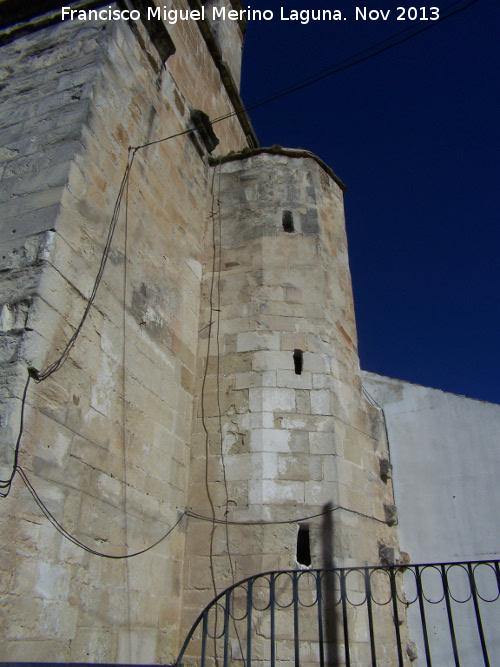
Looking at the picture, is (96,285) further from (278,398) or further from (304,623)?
(304,623)

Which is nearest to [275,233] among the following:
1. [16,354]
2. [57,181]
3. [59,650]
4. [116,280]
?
[116,280]

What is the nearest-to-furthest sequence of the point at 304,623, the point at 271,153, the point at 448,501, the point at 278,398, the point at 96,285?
the point at 96,285
the point at 304,623
the point at 278,398
the point at 448,501
the point at 271,153

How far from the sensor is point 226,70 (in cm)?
948

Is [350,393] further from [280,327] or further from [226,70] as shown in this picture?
[226,70]

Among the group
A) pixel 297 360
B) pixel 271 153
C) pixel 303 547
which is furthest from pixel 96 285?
pixel 271 153

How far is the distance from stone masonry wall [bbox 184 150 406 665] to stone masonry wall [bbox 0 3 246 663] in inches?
11.5

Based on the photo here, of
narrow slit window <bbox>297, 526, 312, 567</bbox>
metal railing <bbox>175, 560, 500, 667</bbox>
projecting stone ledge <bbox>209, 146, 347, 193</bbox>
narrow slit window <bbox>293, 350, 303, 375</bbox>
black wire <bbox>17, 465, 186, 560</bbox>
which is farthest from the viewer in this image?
projecting stone ledge <bbox>209, 146, 347, 193</bbox>

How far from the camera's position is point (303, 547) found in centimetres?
488

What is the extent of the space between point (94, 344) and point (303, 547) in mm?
2602

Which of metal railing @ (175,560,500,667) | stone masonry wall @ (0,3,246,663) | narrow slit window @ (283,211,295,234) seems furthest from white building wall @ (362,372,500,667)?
stone masonry wall @ (0,3,246,663)

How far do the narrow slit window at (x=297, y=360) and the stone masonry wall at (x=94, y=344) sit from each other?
1123mm

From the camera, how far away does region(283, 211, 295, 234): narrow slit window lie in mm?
6836

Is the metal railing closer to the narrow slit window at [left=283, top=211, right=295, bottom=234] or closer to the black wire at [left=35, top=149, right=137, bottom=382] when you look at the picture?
the black wire at [left=35, top=149, right=137, bottom=382]

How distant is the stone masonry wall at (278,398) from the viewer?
4.91m
